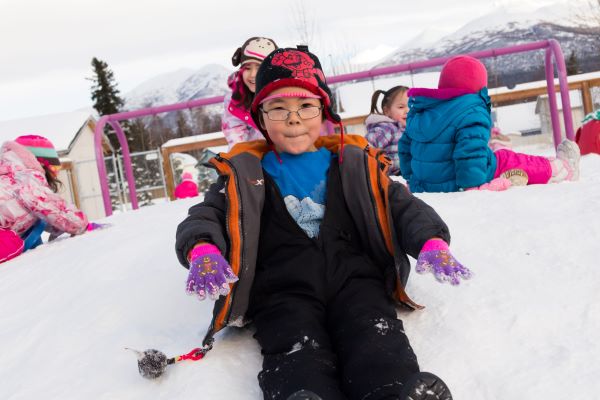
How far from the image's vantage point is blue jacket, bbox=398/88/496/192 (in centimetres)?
349

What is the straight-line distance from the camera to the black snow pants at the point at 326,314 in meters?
1.40

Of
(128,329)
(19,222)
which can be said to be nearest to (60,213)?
(19,222)

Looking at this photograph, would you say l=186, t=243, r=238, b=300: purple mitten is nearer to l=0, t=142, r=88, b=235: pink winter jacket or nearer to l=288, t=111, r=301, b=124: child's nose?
l=288, t=111, r=301, b=124: child's nose

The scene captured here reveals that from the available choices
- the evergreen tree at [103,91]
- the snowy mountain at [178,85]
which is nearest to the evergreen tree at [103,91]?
the evergreen tree at [103,91]

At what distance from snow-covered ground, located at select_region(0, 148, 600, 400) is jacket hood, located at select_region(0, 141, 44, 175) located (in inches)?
61.4

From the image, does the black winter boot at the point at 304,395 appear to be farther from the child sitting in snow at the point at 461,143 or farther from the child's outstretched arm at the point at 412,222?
the child sitting in snow at the point at 461,143

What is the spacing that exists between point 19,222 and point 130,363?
9.34ft

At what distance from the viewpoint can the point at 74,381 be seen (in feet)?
5.55

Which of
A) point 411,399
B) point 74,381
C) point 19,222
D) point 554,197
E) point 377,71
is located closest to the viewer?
point 411,399

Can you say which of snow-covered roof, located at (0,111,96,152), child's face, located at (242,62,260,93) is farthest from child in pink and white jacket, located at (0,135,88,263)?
snow-covered roof, located at (0,111,96,152)

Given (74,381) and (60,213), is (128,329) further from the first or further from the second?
(60,213)

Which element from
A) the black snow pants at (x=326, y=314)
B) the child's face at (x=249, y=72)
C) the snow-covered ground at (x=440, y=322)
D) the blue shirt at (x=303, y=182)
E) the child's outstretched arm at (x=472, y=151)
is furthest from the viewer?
the child's face at (x=249, y=72)

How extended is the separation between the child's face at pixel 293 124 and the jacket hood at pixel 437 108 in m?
Answer: 1.81

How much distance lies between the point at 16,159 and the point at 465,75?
316 centimetres
